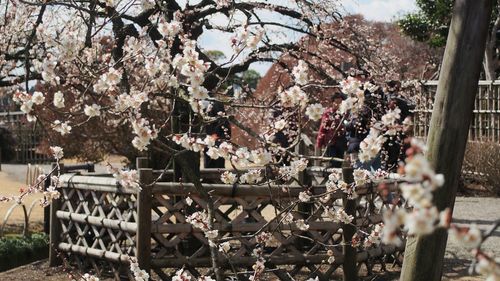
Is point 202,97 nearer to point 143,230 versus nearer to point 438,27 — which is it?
point 143,230

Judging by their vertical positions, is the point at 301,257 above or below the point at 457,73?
below

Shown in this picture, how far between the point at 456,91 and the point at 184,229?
331cm

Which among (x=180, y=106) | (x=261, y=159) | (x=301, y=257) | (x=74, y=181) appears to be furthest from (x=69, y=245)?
(x=261, y=159)

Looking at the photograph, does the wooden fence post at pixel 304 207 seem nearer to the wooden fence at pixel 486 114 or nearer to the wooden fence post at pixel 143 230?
the wooden fence post at pixel 143 230

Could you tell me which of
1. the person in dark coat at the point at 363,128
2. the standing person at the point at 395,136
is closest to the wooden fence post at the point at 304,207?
the person in dark coat at the point at 363,128

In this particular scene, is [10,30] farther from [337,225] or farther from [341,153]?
[337,225]

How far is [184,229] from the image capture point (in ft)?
19.5

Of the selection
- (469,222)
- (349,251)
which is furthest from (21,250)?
(469,222)

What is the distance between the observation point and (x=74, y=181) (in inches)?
274

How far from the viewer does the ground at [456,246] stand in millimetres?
6695

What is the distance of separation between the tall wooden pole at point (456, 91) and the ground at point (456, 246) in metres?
2.41

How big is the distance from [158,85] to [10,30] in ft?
21.7

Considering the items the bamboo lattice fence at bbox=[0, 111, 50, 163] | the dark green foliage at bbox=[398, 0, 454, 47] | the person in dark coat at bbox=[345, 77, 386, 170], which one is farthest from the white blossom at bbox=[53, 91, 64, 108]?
the bamboo lattice fence at bbox=[0, 111, 50, 163]

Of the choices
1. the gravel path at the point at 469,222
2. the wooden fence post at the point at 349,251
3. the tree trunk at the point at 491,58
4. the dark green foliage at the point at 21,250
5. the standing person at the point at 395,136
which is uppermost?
the tree trunk at the point at 491,58
